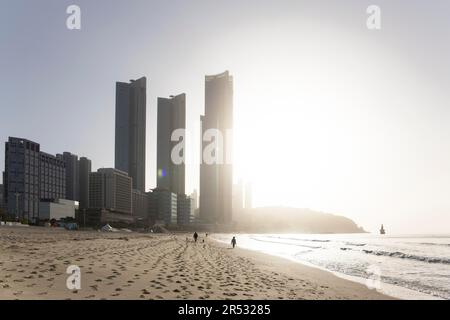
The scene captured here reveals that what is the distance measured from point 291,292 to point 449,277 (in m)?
19.7

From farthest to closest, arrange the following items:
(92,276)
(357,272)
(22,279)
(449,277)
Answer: (357,272) → (449,277) → (92,276) → (22,279)

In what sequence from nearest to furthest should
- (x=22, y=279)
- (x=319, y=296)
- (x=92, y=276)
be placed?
(x=22, y=279)
(x=92, y=276)
(x=319, y=296)

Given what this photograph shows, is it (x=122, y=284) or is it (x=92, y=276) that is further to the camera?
(x=92, y=276)

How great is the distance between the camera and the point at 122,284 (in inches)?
580

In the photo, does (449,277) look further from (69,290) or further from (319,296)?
(69,290)

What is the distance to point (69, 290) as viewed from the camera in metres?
12.9

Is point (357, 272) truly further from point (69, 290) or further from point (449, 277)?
point (69, 290)

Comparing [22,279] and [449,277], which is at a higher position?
[22,279]

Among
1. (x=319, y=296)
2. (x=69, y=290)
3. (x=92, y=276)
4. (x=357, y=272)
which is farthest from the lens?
(x=357, y=272)
